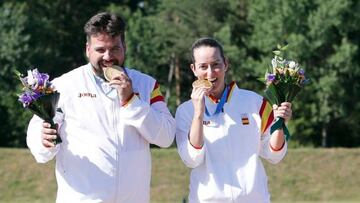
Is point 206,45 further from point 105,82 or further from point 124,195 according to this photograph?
point 124,195

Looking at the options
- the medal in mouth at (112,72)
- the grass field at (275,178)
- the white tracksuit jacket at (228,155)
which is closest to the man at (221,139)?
the white tracksuit jacket at (228,155)

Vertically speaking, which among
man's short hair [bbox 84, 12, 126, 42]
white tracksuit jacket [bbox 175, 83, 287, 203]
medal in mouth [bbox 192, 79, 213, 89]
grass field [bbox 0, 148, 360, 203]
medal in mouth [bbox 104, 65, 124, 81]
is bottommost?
grass field [bbox 0, 148, 360, 203]

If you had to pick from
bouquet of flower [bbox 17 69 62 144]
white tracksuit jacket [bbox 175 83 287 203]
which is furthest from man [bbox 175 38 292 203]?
bouquet of flower [bbox 17 69 62 144]

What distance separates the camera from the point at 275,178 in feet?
80.6

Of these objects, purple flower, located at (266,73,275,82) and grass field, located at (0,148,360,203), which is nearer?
purple flower, located at (266,73,275,82)

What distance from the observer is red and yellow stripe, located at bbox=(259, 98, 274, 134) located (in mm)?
6488

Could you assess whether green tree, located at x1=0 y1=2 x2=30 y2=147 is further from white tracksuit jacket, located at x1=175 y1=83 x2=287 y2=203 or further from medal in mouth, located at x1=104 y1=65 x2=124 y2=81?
medal in mouth, located at x1=104 y1=65 x2=124 y2=81

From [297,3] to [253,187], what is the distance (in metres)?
40.0

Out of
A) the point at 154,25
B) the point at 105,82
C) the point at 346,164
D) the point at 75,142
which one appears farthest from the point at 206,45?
the point at 154,25

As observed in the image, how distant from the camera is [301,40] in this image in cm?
4356

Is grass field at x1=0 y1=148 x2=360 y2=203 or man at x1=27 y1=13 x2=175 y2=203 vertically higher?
man at x1=27 y1=13 x2=175 y2=203

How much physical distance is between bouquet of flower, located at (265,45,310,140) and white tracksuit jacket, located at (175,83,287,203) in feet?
0.65

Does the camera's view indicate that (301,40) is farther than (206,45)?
Yes

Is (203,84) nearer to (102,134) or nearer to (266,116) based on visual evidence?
(266,116)
